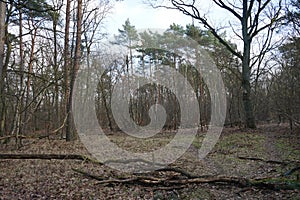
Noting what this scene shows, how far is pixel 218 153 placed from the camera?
9375 millimetres

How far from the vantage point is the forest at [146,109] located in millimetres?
5629

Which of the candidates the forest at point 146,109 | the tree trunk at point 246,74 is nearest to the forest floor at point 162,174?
the forest at point 146,109

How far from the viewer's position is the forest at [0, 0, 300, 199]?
5.63 m

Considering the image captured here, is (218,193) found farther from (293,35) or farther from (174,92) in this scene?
(174,92)

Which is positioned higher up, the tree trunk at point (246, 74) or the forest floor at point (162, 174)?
the tree trunk at point (246, 74)

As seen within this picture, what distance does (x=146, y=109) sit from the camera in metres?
22.7

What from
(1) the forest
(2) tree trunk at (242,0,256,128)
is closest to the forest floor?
(1) the forest

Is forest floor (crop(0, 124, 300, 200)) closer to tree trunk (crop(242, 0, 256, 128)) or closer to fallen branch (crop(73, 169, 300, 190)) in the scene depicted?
fallen branch (crop(73, 169, 300, 190))

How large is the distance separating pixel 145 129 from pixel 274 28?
11.1m

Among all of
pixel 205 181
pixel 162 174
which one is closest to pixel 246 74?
pixel 162 174

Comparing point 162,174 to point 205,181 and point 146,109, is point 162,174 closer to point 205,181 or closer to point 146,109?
point 205,181

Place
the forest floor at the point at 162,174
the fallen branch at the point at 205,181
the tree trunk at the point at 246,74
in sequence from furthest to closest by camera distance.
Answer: the tree trunk at the point at 246,74, the forest floor at the point at 162,174, the fallen branch at the point at 205,181

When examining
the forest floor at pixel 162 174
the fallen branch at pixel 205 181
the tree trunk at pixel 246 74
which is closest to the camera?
the fallen branch at pixel 205 181

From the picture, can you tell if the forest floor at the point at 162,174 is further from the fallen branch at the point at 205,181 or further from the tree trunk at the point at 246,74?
the tree trunk at the point at 246,74
